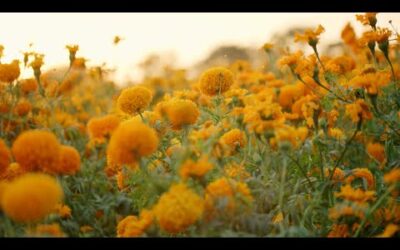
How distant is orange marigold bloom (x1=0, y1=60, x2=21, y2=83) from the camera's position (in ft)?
10.3

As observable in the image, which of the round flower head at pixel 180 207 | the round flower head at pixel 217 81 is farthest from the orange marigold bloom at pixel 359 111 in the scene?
the round flower head at pixel 217 81

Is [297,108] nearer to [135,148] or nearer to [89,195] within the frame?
[89,195]

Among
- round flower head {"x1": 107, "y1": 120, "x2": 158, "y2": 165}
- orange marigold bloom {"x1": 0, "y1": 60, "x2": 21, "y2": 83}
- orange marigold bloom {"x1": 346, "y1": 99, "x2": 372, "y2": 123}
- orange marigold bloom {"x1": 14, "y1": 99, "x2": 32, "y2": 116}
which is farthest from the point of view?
orange marigold bloom {"x1": 14, "y1": 99, "x2": 32, "y2": 116}

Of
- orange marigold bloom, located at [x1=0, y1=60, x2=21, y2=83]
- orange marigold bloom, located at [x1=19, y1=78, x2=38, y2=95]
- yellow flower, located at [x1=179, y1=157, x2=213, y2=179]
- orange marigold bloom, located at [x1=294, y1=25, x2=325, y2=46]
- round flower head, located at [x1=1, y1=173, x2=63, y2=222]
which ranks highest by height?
orange marigold bloom, located at [x1=294, y1=25, x2=325, y2=46]

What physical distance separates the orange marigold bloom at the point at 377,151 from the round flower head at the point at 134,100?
1163mm

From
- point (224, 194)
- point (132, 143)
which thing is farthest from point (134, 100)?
point (224, 194)

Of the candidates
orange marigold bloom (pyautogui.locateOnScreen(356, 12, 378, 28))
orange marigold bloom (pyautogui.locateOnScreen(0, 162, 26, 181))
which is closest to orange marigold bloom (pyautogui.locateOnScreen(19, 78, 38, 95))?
orange marigold bloom (pyautogui.locateOnScreen(0, 162, 26, 181))

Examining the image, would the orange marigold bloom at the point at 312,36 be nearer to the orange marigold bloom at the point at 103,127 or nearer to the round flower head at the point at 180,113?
the round flower head at the point at 180,113

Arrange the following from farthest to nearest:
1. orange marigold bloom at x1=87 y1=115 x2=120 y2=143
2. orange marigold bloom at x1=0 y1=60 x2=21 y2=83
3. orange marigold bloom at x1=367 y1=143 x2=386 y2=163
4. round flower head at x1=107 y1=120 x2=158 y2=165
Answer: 1. orange marigold bloom at x1=0 y1=60 x2=21 y2=83
2. orange marigold bloom at x1=367 y1=143 x2=386 y2=163
3. orange marigold bloom at x1=87 y1=115 x2=120 y2=143
4. round flower head at x1=107 y1=120 x2=158 y2=165

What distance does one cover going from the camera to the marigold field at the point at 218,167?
5.52ft

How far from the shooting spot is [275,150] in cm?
221

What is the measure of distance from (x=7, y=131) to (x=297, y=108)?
74.9 inches

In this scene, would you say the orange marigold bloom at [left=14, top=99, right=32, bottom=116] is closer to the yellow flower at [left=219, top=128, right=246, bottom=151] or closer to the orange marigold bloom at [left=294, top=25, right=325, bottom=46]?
the yellow flower at [left=219, top=128, right=246, bottom=151]

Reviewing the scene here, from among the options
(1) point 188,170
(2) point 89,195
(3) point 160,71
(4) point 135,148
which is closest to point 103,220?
Answer: (2) point 89,195
